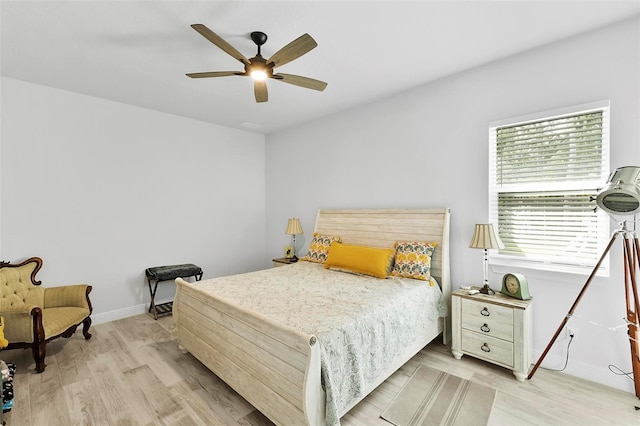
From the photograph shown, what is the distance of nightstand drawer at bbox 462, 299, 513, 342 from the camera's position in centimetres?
242

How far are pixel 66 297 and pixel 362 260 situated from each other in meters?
3.22

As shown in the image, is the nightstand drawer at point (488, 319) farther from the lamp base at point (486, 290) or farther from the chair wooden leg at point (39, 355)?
the chair wooden leg at point (39, 355)

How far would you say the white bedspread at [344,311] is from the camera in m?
1.76

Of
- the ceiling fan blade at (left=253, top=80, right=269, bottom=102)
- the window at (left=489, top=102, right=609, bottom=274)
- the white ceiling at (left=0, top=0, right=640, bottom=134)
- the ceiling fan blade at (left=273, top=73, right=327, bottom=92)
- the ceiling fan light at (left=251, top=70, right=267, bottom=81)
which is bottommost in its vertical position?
the window at (left=489, top=102, right=609, bottom=274)

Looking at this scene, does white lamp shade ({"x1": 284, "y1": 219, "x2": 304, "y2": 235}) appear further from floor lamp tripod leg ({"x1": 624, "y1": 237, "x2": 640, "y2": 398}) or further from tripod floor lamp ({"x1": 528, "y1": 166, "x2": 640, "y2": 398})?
floor lamp tripod leg ({"x1": 624, "y1": 237, "x2": 640, "y2": 398})

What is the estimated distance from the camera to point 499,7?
202cm

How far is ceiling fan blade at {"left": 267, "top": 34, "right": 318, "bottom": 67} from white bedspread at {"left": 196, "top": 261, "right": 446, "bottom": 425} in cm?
184

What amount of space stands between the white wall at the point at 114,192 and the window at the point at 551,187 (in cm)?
Answer: 394

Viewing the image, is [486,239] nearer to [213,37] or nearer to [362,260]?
[362,260]

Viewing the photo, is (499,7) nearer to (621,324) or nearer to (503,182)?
(503,182)

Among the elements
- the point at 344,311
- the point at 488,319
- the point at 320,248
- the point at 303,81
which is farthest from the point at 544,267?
the point at 303,81

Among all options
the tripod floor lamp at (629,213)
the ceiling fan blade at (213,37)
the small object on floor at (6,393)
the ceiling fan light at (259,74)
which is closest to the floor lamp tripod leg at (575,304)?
the tripod floor lamp at (629,213)

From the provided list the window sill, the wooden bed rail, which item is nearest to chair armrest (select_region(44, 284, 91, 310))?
the wooden bed rail

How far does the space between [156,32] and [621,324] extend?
4.26 metres
